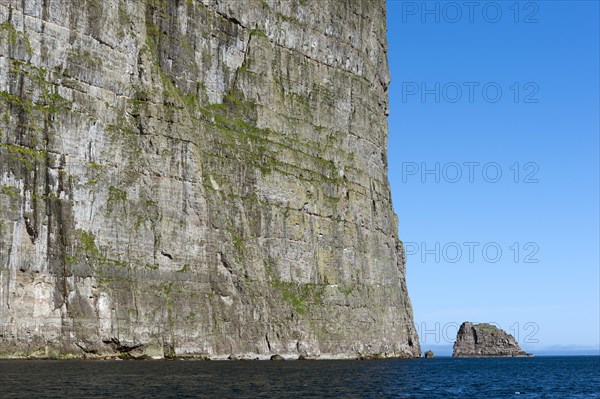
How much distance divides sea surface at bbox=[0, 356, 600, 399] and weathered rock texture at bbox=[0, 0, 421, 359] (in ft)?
21.4

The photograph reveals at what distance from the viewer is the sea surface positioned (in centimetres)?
5628

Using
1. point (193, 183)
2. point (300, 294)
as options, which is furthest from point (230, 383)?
point (300, 294)

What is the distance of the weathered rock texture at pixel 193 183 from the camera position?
280 feet

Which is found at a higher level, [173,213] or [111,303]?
[173,213]

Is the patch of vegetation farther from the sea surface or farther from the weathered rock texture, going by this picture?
the sea surface

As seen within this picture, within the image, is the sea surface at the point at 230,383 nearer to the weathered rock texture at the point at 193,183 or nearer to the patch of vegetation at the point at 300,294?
the weathered rock texture at the point at 193,183

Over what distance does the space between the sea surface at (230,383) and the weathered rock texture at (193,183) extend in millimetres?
6521

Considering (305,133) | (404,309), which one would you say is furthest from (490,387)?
(404,309)

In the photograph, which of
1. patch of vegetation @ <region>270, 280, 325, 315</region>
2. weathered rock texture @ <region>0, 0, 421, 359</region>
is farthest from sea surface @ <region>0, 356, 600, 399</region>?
patch of vegetation @ <region>270, 280, 325, 315</region>

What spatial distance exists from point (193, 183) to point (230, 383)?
38833mm

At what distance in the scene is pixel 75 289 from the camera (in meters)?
85.6

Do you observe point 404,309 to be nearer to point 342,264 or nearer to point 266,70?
point 342,264

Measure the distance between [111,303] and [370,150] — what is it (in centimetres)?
6360

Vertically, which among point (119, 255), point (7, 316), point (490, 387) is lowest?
point (490, 387)
